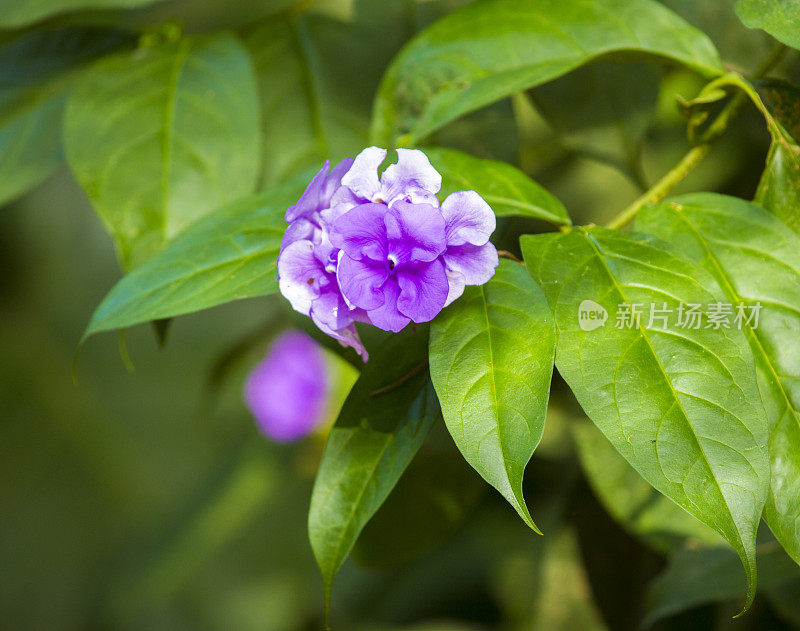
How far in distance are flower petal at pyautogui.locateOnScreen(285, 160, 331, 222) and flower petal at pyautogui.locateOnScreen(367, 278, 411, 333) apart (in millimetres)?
73

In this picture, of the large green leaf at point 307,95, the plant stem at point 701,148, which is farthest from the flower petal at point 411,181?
the large green leaf at point 307,95

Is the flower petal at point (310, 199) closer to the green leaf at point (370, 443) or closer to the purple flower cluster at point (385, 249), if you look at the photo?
the purple flower cluster at point (385, 249)

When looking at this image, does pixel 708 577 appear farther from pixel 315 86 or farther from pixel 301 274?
pixel 315 86

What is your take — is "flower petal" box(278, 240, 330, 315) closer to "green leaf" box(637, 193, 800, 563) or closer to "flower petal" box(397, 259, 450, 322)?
"flower petal" box(397, 259, 450, 322)

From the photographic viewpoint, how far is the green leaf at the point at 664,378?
41cm

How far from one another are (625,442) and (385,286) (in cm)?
16

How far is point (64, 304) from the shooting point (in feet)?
6.12

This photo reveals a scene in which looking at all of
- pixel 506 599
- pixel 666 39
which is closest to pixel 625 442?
pixel 666 39

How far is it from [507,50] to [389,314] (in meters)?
0.30

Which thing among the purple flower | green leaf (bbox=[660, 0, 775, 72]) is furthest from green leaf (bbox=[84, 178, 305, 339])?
the purple flower

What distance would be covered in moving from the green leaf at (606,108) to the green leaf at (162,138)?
0.31 meters

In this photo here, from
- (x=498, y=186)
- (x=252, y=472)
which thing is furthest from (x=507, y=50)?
(x=252, y=472)

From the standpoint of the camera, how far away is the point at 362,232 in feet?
1.45

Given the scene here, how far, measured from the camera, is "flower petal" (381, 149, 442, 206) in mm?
449
